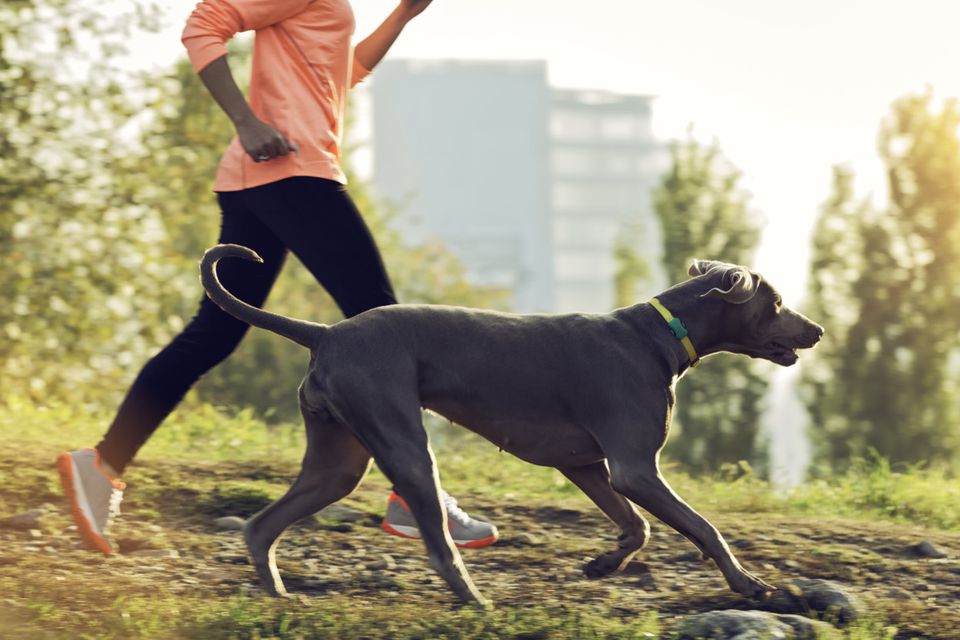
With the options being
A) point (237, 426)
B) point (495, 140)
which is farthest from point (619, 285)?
point (495, 140)

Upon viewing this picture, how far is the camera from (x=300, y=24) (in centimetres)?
488

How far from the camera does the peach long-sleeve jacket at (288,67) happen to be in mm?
4750

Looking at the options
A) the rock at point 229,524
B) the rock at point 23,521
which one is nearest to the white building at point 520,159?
the rock at point 229,524

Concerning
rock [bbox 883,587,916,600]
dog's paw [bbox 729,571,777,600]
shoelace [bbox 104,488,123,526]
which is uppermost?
shoelace [bbox 104,488,123,526]

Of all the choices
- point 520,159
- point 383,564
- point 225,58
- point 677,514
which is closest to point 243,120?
point 225,58

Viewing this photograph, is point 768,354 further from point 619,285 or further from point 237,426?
point 619,285

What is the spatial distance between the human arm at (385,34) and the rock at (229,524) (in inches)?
80.2

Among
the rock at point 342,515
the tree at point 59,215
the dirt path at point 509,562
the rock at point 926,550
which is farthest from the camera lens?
the tree at point 59,215

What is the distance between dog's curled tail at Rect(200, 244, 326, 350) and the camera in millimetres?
4227

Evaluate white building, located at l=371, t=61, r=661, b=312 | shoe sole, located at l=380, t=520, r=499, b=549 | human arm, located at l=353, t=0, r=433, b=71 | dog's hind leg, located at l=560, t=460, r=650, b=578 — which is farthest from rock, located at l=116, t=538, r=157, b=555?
white building, located at l=371, t=61, r=661, b=312

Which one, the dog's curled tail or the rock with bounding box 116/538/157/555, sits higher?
the dog's curled tail

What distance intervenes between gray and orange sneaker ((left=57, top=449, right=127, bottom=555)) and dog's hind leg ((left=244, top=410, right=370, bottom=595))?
74 cm

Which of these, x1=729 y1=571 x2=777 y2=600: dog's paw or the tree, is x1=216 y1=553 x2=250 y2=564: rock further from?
the tree

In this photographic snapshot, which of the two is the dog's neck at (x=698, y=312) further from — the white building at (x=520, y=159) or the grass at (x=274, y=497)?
the white building at (x=520, y=159)
